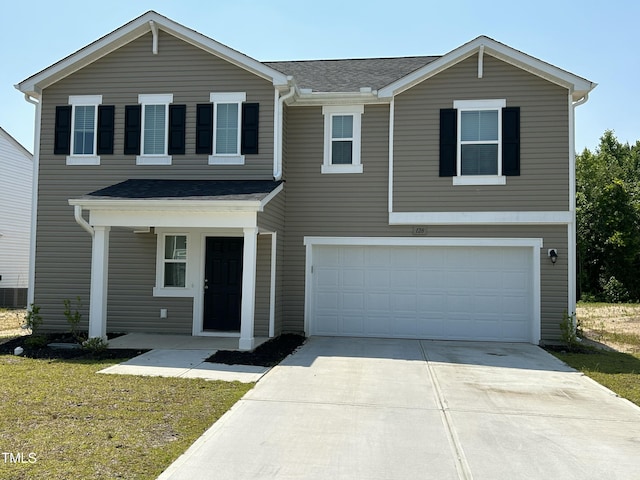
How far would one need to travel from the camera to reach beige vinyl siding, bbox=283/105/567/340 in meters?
12.0

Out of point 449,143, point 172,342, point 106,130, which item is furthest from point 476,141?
point 106,130

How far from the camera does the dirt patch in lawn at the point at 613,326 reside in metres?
12.0

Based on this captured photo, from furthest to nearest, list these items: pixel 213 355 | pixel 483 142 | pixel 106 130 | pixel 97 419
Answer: pixel 106 130 → pixel 483 142 → pixel 213 355 → pixel 97 419

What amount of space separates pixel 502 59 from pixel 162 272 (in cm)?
879

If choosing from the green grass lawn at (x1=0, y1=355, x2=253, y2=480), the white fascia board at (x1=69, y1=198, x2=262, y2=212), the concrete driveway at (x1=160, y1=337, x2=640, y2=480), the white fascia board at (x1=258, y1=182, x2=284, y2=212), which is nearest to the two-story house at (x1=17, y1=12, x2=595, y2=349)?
the white fascia board at (x1=258, y1=182, x2=284, y2=212)

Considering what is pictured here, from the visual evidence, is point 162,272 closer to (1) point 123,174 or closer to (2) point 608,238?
(1) point 123,174

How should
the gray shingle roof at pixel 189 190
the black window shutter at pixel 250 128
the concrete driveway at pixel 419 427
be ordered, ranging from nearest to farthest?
the concrete driveway at pixel 419 427 → the gray shingle roof at pixel 189 190 → the black window shutter at pixel 250 128

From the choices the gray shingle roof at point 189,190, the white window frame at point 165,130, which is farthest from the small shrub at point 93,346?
the white window frame at point 165,130

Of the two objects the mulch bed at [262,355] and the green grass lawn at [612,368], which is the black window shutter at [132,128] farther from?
the green grass lawn at [612,368]

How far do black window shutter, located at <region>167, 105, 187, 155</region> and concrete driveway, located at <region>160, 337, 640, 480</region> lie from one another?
570 cm

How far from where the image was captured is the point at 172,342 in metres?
10.6

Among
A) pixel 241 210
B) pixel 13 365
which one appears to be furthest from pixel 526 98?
pixel 13 365

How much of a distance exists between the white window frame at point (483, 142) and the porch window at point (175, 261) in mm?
6206

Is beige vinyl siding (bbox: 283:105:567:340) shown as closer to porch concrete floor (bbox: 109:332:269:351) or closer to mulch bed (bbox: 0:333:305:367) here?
porch concrete floor (bbox: 109:332:269:351)
